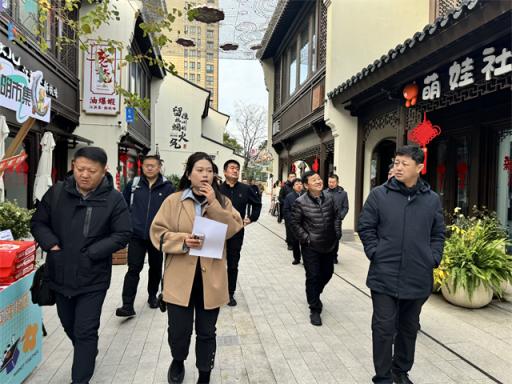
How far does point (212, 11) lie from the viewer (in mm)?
10805

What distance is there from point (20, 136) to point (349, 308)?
4246 mm

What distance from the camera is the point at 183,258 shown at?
2.70 metres

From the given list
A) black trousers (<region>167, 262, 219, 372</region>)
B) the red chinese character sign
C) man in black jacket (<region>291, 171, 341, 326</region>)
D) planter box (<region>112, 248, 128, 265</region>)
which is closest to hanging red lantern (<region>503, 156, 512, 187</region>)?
the red chinese character sign

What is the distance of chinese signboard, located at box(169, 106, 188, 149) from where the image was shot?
2617 centimetres

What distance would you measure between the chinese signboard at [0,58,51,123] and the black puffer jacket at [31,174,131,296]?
123 cm

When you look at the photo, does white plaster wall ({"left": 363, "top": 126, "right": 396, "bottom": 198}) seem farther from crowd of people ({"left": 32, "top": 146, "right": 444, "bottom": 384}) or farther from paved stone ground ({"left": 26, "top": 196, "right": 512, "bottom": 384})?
crowd of people ({"left": 32, "top": 146, "right": 444, "bottom": 384})

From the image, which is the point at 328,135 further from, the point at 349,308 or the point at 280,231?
the point at 349,308

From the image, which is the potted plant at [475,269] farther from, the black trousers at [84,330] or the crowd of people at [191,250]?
the black trousers at [84,330]

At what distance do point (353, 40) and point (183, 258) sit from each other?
903cm

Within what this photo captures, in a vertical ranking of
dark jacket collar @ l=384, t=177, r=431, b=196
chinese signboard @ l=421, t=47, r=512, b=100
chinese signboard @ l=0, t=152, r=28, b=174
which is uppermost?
chinese signboard @ l=421, t=47, r=512, b=100

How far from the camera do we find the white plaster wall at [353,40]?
32.0 ft

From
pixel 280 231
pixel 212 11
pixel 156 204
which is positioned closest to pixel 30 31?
pixel 212 11

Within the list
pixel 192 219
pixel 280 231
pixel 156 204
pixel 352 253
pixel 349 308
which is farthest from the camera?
pixel 280 231

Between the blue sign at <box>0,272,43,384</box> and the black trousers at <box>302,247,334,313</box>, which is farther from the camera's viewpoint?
the black trousers at <box>302,247,334,313</box>
